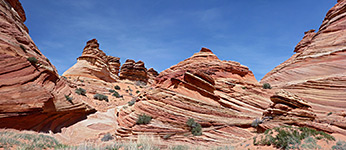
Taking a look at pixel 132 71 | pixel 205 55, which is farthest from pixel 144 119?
pixel 132 71

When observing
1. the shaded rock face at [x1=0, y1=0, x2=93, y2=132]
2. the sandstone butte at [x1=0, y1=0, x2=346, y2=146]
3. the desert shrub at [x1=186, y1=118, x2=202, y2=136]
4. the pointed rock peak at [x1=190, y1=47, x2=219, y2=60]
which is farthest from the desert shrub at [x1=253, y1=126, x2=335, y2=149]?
the pointed rock peak at [x1=190, y1=47, x2=219, y2=60]

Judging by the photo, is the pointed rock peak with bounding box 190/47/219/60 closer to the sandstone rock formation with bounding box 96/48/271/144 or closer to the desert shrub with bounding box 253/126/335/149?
the sandstone rock formation with bounding box 96/48/271/144

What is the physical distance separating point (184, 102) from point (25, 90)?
1087cm

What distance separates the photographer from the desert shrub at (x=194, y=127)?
11.7 m

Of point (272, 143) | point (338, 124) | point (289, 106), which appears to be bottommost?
point (272, 143)

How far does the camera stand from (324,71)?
17234mm

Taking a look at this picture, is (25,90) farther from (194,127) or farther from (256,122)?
(256,122)

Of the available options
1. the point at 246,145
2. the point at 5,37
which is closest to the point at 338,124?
the point at 246,145

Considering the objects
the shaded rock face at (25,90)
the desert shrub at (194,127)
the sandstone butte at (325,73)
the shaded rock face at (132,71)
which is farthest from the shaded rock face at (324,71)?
the shaded rock face at (132,71)

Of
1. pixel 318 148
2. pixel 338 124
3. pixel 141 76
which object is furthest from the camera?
pixel 141 76

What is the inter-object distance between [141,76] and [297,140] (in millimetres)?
52159

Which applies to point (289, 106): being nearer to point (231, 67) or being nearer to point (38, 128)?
point (231, 67)

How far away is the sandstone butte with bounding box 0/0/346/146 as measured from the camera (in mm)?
10867

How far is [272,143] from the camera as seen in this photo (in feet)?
29.3
